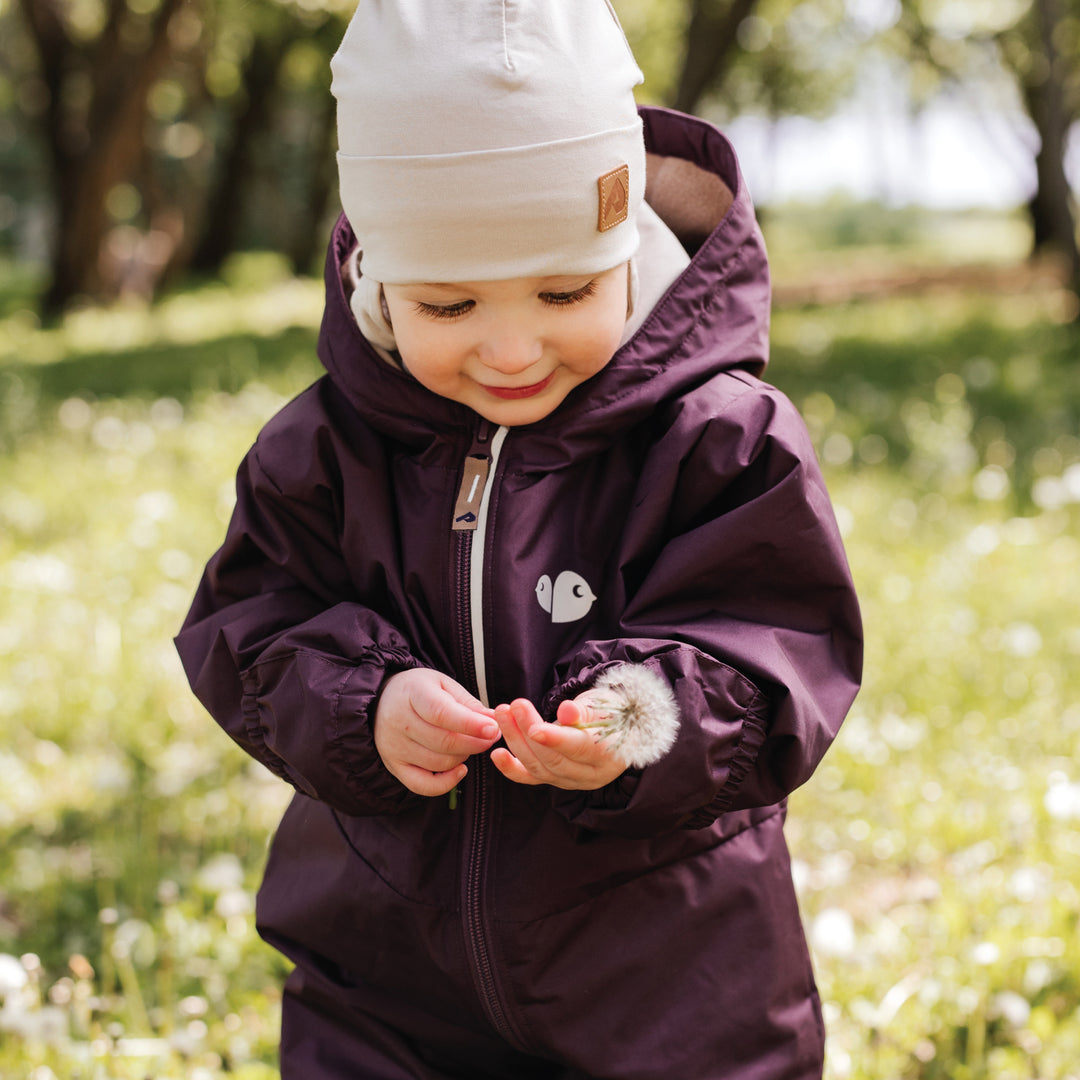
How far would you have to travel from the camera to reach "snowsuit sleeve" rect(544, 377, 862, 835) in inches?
63.1

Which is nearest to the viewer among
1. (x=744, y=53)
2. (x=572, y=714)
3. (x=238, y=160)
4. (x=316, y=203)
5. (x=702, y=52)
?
(x=572, y=714)

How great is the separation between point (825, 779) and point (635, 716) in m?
1.93

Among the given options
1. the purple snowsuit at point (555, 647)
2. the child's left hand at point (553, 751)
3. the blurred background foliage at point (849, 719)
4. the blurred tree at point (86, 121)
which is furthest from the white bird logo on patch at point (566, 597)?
the blurred tree at point (86, 121)

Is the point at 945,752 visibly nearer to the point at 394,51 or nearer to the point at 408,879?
the point at 408,879

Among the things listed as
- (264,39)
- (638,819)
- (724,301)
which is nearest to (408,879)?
(638,819)

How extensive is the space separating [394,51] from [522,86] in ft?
0.52

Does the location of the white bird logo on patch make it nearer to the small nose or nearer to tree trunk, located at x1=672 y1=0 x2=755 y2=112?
the small nose

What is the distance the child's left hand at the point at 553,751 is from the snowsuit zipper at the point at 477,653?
0.21 m

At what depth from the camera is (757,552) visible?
1.69 metres

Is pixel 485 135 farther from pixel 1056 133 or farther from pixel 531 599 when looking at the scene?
pixel 1056 133

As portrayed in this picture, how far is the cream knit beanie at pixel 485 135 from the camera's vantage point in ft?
5.00

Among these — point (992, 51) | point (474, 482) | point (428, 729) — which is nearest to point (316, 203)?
point (992, 51)

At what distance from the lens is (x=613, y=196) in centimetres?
162

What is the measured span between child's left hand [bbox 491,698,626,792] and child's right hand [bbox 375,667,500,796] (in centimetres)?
3
